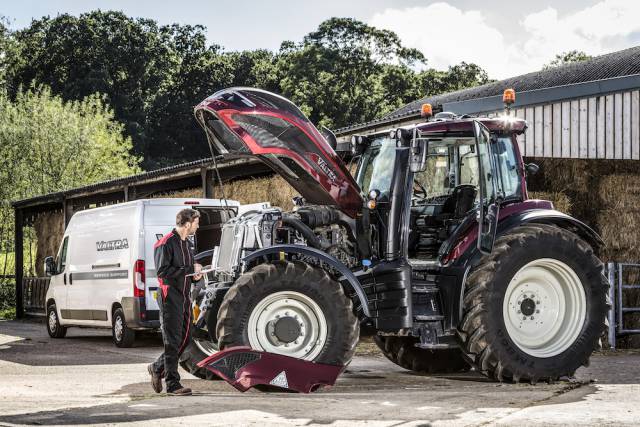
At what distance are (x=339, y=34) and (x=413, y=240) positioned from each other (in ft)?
198

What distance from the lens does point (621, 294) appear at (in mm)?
15461

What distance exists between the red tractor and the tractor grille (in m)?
0.26

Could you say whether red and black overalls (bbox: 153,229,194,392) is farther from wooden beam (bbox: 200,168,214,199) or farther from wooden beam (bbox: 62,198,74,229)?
wooden beam (bbox: 62,198,74,229)

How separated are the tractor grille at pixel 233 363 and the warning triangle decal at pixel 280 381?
272 millimetres

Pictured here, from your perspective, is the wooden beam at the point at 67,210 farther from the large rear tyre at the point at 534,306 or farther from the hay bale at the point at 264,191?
the large rear tyre at the point at 534,306

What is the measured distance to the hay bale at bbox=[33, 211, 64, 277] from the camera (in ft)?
104

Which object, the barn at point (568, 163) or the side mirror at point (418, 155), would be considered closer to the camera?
the side mirror at point (418, 155)

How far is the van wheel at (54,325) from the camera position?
21.0 meters

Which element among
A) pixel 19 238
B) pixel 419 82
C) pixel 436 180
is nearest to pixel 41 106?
pixel 19 238

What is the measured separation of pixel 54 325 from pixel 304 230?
11.6m

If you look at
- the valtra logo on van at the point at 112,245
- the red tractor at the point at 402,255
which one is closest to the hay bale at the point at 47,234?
the valtra logo on van at the point at 112,245

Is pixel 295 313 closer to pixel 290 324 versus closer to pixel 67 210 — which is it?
pixel 290 324

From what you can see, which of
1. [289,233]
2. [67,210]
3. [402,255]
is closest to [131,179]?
[67,210]

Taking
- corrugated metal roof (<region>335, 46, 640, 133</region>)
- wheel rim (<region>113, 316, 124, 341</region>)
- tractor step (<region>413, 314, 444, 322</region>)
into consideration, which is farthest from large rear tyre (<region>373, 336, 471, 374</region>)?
corrugated metal roof (<region>335, 46, 640, 133</region>)
